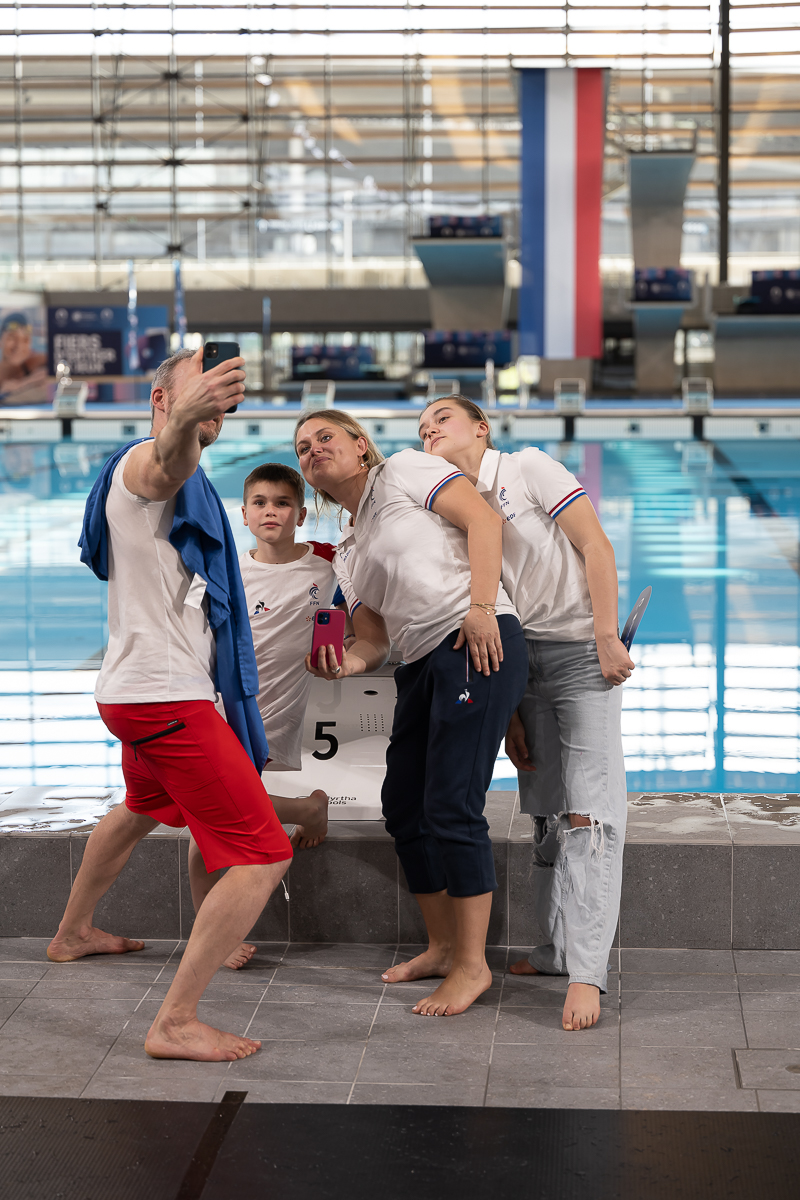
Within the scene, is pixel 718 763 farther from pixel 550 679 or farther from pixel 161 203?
pixel 161 203

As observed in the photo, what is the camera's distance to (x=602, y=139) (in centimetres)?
1869

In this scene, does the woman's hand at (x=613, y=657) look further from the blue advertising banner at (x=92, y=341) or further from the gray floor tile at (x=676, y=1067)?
the blue advertising banner at (x=92, y=341)

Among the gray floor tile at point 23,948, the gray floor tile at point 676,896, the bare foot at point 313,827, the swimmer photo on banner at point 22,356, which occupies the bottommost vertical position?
the gray floor tile at point 23,948

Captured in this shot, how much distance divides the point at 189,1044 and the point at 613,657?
1.20 metres

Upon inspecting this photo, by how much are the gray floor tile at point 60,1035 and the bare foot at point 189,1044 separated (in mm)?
133

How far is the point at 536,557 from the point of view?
295 cm

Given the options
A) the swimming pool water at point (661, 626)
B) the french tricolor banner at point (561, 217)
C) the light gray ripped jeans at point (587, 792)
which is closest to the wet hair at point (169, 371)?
the light gray ripped jeans at point (587, 792)

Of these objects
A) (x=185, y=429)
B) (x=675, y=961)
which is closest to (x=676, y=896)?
(x=675, y=961)

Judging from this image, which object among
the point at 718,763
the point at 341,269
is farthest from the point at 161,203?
the point at 718,763

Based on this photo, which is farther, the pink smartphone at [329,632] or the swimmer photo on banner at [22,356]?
the swimmer photo on banner at [22,356]

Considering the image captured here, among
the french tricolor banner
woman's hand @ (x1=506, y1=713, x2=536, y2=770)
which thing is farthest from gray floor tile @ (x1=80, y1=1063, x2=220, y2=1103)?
the french tricolor banner

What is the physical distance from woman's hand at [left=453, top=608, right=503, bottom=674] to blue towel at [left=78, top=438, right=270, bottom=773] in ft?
1.52

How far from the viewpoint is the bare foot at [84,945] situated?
3201 mm

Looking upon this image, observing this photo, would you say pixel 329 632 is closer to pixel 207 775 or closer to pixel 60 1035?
pixel 207 775
